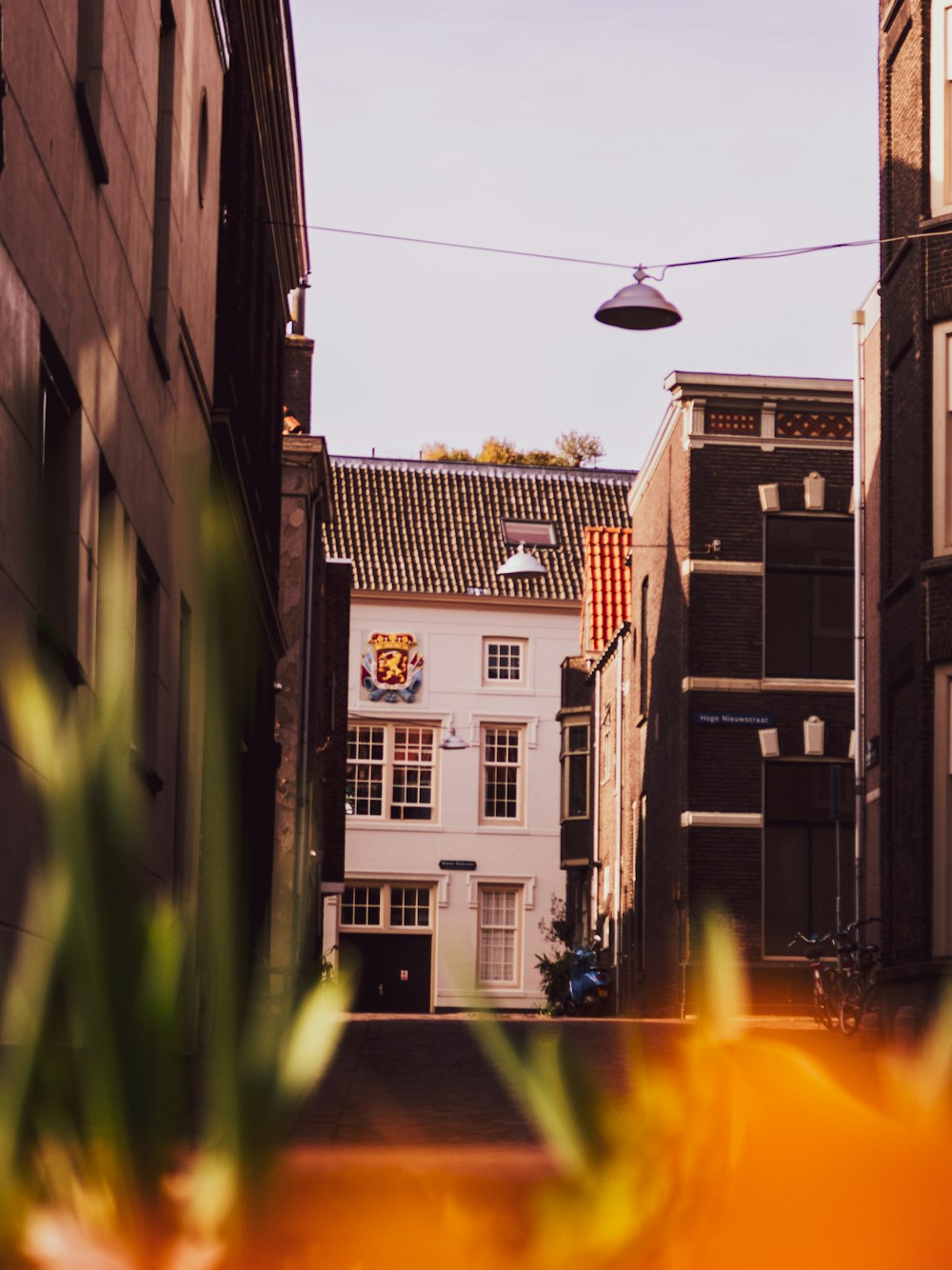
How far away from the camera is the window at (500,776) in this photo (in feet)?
180

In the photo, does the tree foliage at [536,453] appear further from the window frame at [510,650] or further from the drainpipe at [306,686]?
the drainpipe at [306,686]

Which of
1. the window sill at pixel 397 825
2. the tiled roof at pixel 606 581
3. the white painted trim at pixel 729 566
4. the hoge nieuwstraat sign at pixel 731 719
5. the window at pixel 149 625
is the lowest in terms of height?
the window at pixel 149 625

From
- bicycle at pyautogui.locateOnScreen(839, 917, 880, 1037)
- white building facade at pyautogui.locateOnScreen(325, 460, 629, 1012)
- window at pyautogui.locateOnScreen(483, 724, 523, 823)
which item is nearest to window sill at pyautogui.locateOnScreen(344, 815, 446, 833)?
white building facade at pyautogui.locateOnScreen(325, 460, 629, 1012)

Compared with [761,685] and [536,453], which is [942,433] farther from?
[536,453]

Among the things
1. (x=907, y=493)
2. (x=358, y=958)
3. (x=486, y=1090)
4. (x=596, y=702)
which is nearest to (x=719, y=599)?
(x=907, y=493)

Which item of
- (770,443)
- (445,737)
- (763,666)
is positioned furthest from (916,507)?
(445,737)

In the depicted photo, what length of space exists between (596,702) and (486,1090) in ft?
105

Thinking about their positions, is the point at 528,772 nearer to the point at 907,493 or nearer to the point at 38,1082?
the point at 907,493

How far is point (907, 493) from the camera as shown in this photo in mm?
20141

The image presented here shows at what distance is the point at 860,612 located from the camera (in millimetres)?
24609

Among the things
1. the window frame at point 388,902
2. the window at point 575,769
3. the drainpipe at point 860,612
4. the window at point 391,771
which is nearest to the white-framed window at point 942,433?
the drainpipe at point 860,612

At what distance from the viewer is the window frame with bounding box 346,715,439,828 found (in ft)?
179

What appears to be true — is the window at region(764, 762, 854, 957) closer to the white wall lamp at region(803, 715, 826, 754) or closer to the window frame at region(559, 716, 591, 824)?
the white wall lamp at region(803, 715, 826, 754)

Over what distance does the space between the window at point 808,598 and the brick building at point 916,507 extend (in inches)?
330
